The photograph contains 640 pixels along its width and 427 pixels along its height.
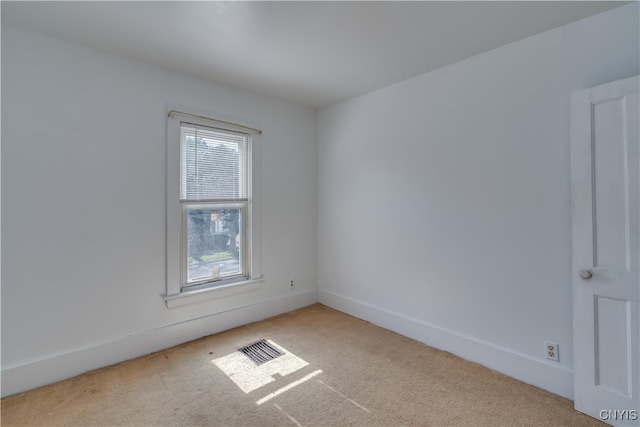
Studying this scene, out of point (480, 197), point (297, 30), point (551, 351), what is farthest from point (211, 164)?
point (551, 351)

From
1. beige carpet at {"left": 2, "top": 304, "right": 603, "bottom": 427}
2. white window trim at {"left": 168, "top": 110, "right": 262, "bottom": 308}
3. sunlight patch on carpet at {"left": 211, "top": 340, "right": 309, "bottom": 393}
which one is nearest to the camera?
beige carpet at {"left": 2, "top": 304, "right": 603, "bottom": 427}

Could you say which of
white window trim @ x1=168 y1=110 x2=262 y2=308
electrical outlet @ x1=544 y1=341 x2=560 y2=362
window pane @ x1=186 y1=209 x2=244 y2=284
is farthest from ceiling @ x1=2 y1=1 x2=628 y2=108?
electrical outlet @ x1=544 y1=341 x2=560 y2=362

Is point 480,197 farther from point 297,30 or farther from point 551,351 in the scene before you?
point 297,30

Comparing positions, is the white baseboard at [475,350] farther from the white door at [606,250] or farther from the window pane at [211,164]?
the window pane at [211,164]

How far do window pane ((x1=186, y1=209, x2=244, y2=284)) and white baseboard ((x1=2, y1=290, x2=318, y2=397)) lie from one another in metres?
0.42

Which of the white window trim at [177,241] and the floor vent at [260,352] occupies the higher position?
the white window trim at [177,241]

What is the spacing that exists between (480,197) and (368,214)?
46.1 inches

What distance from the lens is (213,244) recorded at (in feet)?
9.91

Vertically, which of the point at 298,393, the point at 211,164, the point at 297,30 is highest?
the point at 297,30

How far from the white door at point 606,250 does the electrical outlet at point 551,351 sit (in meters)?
0.15

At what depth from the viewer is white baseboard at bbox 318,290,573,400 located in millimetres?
2014

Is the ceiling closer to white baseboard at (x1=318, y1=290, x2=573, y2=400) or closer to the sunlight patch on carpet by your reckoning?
white baseboard at (x1=318, y1=290, x2=573, y2=400)

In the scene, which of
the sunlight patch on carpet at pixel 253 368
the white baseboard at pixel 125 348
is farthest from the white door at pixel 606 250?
the white baseboard at pixel 125 348

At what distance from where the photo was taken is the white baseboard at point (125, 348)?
2037mm
